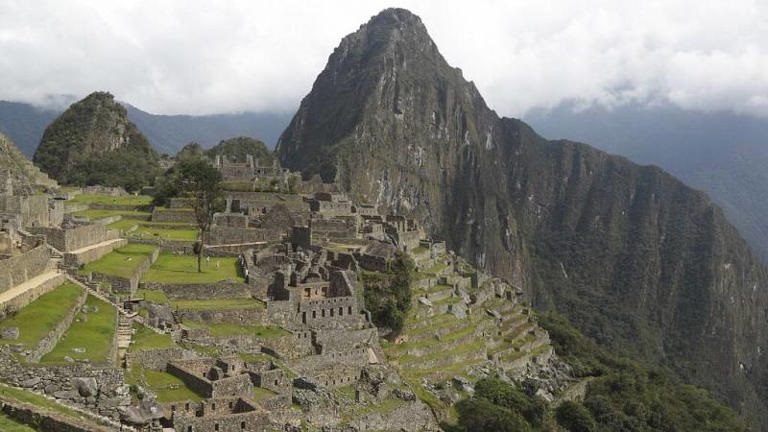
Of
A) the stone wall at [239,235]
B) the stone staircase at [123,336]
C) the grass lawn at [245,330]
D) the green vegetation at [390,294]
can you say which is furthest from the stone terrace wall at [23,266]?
the green vegetation at [390,294]

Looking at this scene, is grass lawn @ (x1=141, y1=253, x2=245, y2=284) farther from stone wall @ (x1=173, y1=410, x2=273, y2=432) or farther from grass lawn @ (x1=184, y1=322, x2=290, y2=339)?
stone wall @ (x1=173, y1=410, x2=273, y2=432)

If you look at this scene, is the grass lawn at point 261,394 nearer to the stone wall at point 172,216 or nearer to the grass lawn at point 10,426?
the grass lawn at point 10,426

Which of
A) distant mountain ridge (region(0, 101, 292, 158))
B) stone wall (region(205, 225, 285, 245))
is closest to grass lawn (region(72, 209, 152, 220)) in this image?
stone wall (region(205, 225, 285, 245))

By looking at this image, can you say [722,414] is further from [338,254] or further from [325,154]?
[325,154]

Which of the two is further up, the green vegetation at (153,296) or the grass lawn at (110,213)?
the grass lawn at (110,213)

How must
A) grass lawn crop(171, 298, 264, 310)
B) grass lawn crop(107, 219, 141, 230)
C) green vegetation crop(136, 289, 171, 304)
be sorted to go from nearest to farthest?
green vegetation crop(136, 289, 171, 304)
grass lawn crop(171, 298, 264, 310)
grass lawn crop(107, 219, 141, 230)

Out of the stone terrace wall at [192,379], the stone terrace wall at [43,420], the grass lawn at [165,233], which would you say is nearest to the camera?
the stone terrace wall at [43,420]
